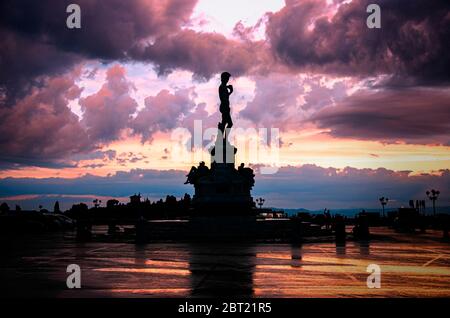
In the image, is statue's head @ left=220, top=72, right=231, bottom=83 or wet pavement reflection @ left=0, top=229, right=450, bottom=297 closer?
wet pavement reflection @ left=0, top=229, right=450, bottom=297

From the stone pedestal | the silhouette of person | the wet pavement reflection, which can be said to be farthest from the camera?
the silhouette of person

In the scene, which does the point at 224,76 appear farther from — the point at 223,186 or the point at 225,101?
the point at 223,186

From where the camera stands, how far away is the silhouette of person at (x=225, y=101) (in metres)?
45.9

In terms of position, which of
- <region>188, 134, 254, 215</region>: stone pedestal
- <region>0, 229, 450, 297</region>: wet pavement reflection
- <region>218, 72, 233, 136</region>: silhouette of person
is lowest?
<region>0, 229, 450, 297</region>: wet pavement reflection

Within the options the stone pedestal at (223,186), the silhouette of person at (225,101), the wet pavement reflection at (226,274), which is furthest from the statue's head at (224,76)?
the wet pavement reflection at (226,274)

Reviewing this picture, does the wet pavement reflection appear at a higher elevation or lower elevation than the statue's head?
lower

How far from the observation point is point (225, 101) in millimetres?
46188

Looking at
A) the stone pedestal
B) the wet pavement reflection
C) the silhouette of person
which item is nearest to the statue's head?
the silhouette of person

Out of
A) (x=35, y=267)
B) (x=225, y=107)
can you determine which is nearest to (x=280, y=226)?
(x=225, y=107)

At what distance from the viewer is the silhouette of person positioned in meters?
45.9

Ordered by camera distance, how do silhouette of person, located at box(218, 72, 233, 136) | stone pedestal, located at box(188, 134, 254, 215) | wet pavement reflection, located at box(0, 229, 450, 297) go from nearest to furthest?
wet pavement reflection, located at box(0, 229, 450, 297) < stone pedestal, located at box(188, 134, 254, 215) < silhouette of person, located at box(218, 72, 233, 136)

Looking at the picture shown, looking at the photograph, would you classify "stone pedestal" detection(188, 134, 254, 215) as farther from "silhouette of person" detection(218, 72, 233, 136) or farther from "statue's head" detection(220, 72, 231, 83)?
"statue's head" detection(220, 72, 231, 83)

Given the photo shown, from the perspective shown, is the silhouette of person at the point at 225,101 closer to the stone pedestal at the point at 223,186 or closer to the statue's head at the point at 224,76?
the statue's head at the point at 224,76
